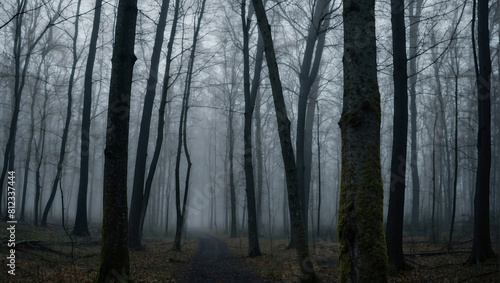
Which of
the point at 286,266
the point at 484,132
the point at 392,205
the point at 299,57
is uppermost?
the point at 299,57

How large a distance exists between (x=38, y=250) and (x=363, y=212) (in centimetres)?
937

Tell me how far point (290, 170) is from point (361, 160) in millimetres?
3800

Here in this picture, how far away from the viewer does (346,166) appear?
3240 mm

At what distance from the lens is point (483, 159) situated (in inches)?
320

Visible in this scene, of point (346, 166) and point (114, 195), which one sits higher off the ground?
point (346, 166)

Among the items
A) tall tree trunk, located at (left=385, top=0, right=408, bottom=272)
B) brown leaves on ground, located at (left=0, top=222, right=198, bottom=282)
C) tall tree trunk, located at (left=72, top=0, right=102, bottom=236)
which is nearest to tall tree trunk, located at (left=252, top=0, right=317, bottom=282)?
tall tree trunk, located at (left=385, top=0, right=408, bottom=272)

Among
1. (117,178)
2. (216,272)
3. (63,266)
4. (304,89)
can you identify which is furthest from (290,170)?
(304,89)

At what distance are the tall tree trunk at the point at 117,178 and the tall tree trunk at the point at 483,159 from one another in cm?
741

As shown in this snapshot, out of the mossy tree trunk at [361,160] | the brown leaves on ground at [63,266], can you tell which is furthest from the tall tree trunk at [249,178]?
the mossy tree trunk at [361,160]

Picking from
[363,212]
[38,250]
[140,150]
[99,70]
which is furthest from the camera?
[99,70]

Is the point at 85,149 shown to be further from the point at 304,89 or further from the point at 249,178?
the point at 304,89

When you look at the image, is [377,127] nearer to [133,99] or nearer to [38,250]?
[38,250]

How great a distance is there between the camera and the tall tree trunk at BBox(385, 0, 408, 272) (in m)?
7.93

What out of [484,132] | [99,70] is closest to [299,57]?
[484,132]
